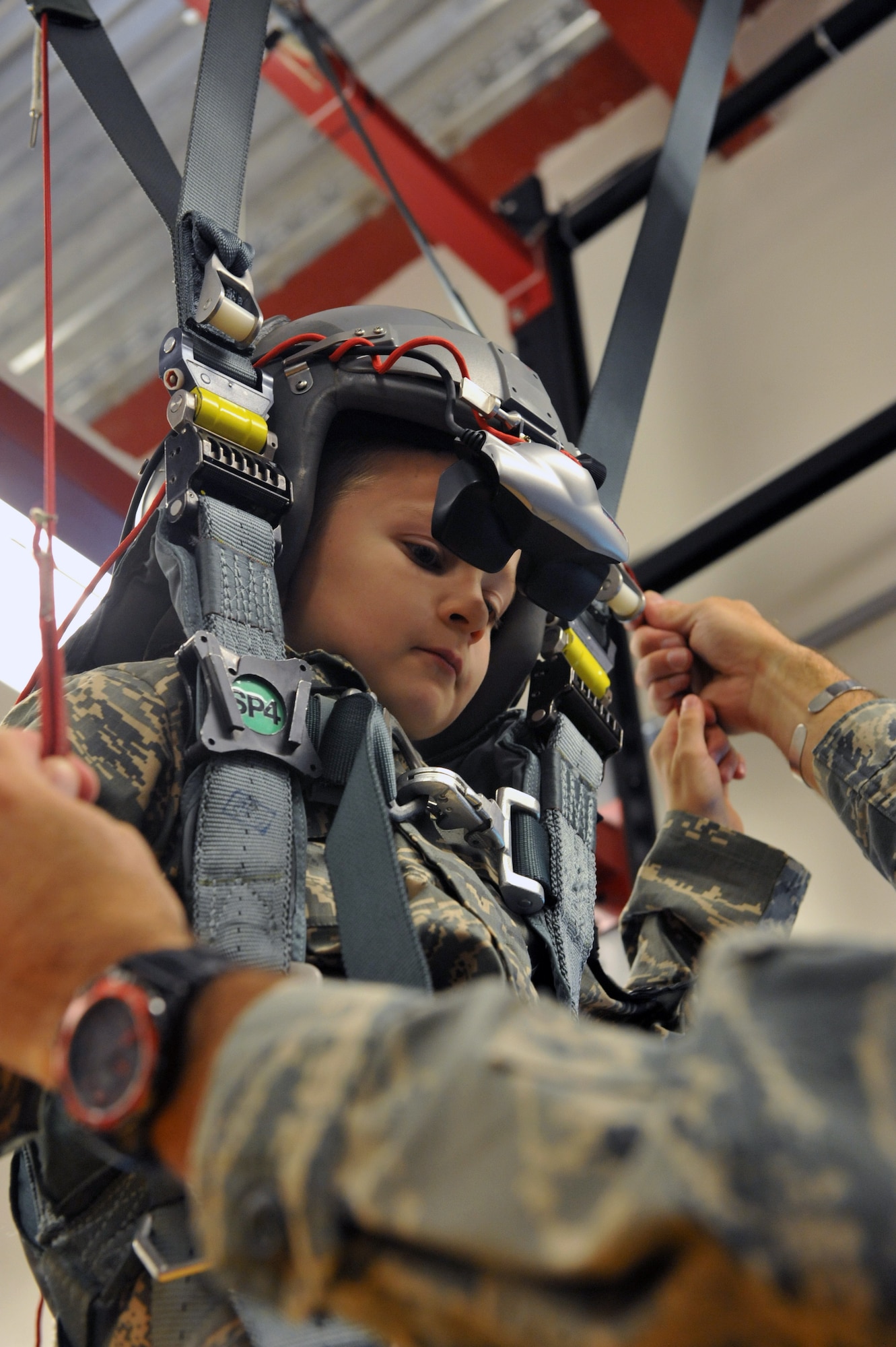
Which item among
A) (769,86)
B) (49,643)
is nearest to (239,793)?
(49,643)

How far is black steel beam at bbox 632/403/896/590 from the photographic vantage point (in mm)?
2414

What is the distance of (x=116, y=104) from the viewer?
1613 millimetres

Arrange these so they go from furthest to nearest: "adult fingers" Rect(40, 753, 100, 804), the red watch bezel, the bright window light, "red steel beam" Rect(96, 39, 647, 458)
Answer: "red steel beam" Rect(96, 39, 647, 458) < the bright window light < "adult fingers" Rect(40, 753, 100, 804) < the red watch bezel

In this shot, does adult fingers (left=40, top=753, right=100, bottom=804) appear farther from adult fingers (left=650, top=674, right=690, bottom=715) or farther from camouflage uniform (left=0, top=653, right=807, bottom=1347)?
adult fingers (left=650, top=674, right=690, bottom=715)

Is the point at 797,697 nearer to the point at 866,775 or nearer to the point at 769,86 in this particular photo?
the point at 866,775

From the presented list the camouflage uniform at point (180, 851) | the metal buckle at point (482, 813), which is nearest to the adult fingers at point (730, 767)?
the metal buckle at point (482, 813)

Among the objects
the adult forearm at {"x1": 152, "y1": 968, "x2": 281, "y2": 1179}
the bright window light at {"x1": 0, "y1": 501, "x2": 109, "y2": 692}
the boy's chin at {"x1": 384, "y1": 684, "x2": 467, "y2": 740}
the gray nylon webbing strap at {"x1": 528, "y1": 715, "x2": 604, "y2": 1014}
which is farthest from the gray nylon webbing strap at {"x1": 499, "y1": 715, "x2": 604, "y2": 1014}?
the bright window light at {"x1": 0, "y1": 501, "x2": 109, "y2": 692}

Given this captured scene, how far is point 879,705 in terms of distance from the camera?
63.5 inches

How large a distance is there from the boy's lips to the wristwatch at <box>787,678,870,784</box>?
1.71 ft

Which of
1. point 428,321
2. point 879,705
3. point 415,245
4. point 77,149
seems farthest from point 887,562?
point 77,149

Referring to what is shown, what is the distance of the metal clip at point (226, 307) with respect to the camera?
131cm

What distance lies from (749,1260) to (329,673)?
91 cm

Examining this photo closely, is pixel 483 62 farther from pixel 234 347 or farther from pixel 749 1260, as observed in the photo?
pixel 749 1260

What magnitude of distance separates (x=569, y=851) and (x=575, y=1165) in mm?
960
